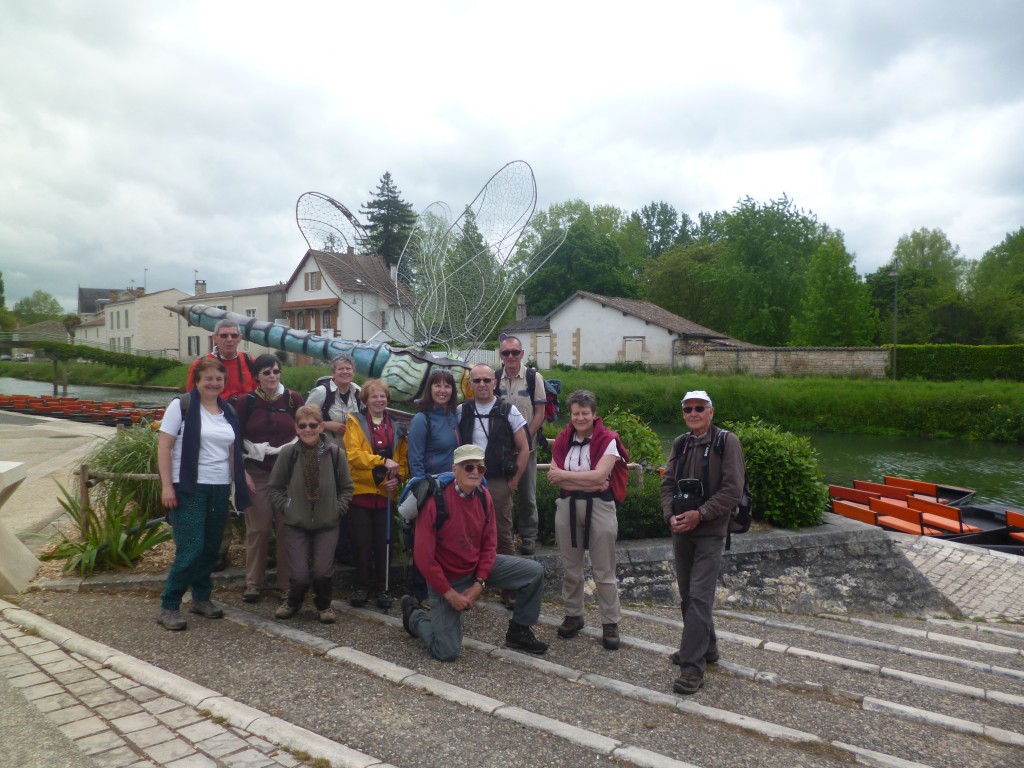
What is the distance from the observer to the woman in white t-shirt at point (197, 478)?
4352 mm

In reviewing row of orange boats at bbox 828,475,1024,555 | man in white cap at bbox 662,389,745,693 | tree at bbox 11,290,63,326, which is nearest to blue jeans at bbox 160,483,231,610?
man in white cap at bbox 662,389,745,693

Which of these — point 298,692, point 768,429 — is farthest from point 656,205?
point 298,692

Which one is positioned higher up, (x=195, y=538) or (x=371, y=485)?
(x=371, y=485)

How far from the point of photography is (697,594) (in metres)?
4.14

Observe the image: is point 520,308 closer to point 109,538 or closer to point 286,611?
point 109,538

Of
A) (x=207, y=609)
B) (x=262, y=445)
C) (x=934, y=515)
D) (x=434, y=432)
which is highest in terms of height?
(x=434, y=432)

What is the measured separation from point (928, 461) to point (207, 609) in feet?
70.3

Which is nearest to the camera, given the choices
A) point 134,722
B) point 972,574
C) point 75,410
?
point 134,722

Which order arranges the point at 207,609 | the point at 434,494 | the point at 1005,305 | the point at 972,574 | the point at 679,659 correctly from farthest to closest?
the point at 1005,305, the point at 972,574, the point at 207,609, the point at 434,494, the point at 679,659

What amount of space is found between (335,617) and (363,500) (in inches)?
30.7

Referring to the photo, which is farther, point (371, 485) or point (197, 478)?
point (371, 485)

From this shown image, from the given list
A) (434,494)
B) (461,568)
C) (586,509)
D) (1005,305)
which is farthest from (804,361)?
(434,494)

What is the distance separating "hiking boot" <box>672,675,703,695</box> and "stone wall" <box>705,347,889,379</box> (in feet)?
97.5

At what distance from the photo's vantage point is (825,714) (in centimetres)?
369
